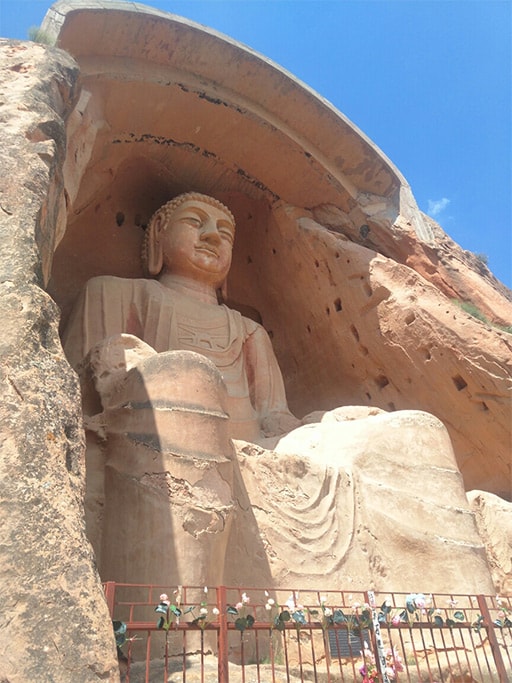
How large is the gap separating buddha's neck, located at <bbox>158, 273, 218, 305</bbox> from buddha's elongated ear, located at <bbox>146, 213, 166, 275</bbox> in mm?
106

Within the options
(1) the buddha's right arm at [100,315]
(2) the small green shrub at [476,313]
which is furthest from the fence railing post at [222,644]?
(2) the small green shrub at [476,313]

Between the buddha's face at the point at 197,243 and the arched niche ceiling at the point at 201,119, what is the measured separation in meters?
0.51

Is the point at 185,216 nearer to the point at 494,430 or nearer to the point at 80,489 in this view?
the point at 494,430

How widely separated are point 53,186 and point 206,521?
155cm

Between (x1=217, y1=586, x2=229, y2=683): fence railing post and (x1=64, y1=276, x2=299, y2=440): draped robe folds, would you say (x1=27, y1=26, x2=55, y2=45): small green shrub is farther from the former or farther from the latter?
(x1=217, y1=586, x2=229, y2=683): fence railing post

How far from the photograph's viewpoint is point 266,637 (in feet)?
9.12

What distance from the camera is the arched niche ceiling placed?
486 cm

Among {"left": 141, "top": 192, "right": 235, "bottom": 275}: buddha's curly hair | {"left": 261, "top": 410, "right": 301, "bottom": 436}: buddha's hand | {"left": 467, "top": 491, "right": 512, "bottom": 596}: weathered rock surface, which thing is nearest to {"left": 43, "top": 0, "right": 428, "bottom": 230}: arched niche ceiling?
{"left": 141, "top": 192, "right": 235, "bottom": 275}: buddha's curly hair

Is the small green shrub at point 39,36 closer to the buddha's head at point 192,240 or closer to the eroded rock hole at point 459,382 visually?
the buddha's head at point 192,240

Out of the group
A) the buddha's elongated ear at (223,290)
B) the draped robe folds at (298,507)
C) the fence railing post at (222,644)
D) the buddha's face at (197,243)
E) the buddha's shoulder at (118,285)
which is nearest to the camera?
the fence railing post at (222,644)

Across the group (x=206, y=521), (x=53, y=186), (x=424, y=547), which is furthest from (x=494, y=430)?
(x=53, y=186)

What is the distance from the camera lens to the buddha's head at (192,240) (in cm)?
578

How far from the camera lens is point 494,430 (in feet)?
16.2

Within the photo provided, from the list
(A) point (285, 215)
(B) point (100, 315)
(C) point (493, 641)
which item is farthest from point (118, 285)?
(C) point (493, 641)
